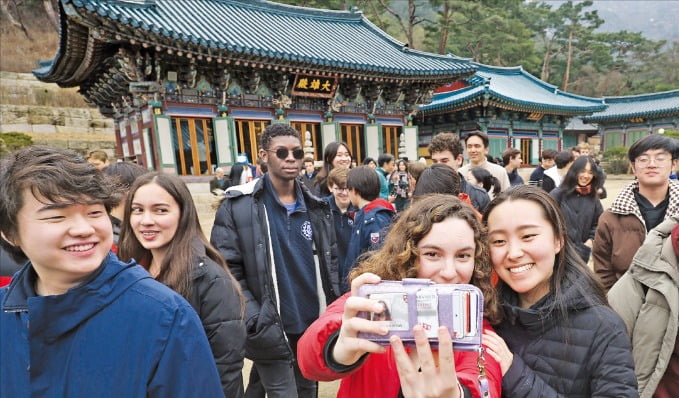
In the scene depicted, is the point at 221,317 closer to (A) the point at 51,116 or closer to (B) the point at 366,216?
(B) the point at 366,216

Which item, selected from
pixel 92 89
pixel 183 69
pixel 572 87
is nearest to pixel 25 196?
pixel 183 69

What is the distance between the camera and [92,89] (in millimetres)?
12648

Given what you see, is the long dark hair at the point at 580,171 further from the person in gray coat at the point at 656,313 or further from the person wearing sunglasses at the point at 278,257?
the person wearing sunglasses at the point at 278,257

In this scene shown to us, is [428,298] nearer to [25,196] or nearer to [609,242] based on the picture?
[25,196]

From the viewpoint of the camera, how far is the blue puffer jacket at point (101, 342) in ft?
3.23

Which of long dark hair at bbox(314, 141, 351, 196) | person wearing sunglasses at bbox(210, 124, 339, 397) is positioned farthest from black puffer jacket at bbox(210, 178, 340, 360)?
long dark hair at bbox(314, 141, 351, 196)

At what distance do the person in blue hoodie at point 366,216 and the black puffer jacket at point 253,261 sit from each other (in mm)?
655

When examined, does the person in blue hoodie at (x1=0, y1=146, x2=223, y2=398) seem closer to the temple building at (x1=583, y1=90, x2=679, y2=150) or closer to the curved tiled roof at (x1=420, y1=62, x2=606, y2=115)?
the curved tiled roof at (x1=420, y1=62, x2=606, y2=115)

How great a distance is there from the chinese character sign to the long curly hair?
34.7 ft

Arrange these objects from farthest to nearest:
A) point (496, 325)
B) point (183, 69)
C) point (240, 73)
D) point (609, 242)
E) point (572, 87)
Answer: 1. point (572, 87)
2. point (240, 73)
3. point (183, 69)
4. point (609, 242)
5. point (496, 325)

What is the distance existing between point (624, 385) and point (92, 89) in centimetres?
1528

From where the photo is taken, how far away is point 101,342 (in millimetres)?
1002

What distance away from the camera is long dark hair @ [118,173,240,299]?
1677 mm

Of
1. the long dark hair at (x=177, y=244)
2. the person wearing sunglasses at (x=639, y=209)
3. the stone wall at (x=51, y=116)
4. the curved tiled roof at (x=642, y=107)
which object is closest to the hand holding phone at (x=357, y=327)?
the long dark hair at (x=177, y=244)
